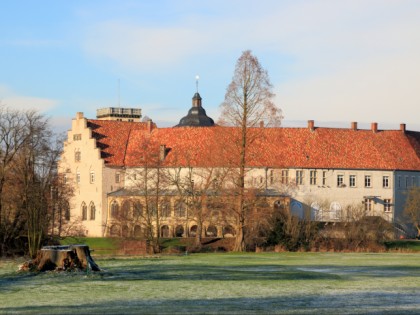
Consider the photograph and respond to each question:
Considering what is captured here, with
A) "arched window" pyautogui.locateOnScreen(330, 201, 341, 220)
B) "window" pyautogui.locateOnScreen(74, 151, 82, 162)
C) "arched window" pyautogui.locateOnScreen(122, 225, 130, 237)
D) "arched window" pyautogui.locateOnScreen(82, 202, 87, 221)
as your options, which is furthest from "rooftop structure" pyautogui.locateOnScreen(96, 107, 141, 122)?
"arched window" pyautogui.locateOnScreen(122, 225, 130, 237)

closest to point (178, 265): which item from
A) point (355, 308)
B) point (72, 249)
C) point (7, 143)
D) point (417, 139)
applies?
point (72, 249)

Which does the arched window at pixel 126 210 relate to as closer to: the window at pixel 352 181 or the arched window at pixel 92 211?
the arched window at pixel 92 211

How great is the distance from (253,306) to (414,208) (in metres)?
67.7

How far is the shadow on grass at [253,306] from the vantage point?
23.5 meters

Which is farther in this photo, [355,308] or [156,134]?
[156,134]

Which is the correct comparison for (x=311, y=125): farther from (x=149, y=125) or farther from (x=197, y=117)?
(x=197, y=117)

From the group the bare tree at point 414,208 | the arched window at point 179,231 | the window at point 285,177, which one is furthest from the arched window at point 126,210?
the bare tree at point 414,208

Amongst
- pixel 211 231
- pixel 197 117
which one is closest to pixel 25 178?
pixel 211 231

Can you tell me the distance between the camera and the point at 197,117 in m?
136

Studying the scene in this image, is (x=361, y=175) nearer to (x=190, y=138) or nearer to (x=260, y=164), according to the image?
(x=260, y=164)

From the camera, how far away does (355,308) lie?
2444 cm

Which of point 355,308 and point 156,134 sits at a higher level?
point 156,134

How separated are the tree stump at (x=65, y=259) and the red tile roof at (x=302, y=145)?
180 feet

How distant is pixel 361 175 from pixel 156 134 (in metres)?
21.7
